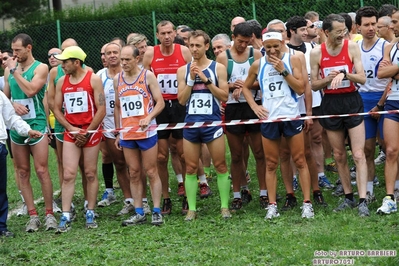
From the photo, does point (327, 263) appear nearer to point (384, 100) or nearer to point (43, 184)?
point (384, 100)

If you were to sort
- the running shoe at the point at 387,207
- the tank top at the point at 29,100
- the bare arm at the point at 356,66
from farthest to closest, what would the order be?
the tank top at the point at 29,100, the bare arm at the point at 356,66, the running shoe at the point at 387,207

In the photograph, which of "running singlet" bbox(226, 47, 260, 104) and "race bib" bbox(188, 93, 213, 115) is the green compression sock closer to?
"race bib" bbox(188, 93, 213, 115)

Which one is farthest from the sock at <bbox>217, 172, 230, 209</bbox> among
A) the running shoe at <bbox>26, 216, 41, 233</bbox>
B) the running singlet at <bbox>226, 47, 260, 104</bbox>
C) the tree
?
the tree

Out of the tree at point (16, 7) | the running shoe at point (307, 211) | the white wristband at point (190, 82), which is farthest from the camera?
the tree at point (16, 7)

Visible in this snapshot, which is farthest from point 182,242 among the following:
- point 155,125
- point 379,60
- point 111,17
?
point 111,17

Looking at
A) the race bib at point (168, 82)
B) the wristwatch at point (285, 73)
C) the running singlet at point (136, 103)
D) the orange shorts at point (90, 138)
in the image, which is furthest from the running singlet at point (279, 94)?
the orange shorts at point (90, 138)

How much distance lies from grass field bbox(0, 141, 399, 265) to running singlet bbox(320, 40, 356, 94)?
150 cm

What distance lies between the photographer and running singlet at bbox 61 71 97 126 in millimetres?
10344

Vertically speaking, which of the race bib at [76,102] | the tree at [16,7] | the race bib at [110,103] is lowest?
the race bib at [110,103]

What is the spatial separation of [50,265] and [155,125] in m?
2.51

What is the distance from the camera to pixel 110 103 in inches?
456

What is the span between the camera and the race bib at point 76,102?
10.3 metres

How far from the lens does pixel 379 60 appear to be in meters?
10.4

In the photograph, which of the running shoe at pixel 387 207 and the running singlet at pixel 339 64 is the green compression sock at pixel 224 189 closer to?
the running singlet at pixel 339 64
